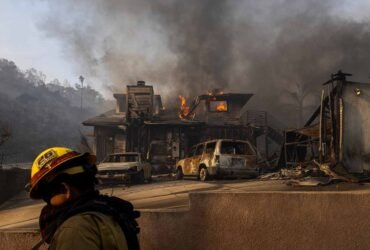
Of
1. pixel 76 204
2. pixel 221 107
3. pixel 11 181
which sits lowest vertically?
pixel 11 181

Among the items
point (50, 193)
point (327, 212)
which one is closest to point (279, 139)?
point (327, 212)

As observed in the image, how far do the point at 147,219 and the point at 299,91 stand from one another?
50607 mm

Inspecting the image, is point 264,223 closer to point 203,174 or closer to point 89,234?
point 89,234

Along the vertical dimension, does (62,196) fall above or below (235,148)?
below

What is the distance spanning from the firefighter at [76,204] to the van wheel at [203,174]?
1033 centimetres

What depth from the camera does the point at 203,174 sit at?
12.1 metres

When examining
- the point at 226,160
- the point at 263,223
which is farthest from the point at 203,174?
the point at 263,223

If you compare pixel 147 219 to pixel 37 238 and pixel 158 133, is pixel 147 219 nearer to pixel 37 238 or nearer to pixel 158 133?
pixel 37 238

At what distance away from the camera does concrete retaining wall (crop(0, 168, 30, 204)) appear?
1163 centimetres

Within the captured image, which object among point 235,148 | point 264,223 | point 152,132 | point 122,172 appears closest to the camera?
point 264,223

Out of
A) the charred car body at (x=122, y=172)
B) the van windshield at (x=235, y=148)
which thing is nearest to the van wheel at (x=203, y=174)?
the van windshield at (x=235, y=148)

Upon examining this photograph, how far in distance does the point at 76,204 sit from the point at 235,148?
10.8 metres

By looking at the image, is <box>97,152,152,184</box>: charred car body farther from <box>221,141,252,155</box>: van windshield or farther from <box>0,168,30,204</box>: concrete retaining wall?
<box>221,141,252,155</box>: van windshield

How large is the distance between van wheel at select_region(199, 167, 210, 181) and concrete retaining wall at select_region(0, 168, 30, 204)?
648 centimetres
